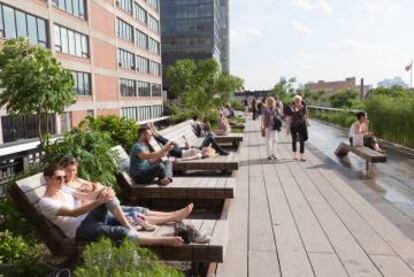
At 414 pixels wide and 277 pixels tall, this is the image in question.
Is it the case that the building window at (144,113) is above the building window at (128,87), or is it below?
below

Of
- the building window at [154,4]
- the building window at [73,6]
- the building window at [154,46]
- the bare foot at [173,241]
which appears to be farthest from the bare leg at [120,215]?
the building window at [154,4]

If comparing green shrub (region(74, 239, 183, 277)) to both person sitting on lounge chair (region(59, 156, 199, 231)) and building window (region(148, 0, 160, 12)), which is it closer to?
person sitting on lounge chair (region(59, 156, 199, 231))

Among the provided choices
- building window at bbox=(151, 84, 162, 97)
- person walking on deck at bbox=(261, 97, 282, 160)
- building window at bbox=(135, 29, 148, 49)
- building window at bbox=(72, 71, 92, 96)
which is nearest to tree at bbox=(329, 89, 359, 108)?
building window at bbox=(151, 84, 162, 97)

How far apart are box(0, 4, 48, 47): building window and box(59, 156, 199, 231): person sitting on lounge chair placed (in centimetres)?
2146

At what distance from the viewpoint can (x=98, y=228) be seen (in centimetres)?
406

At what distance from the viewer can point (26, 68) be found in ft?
25.3

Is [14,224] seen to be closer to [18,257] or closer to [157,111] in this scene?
[18,257]

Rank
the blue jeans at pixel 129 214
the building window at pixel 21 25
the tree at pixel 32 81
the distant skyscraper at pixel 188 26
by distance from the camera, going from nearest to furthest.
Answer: the blue jeans at pixel 129 214
the tree at pixel 32 81
the building window at pixel 21 25
the distant skyscraper at pixel 188 26

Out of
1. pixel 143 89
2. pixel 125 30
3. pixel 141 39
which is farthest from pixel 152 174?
pixel 141 39

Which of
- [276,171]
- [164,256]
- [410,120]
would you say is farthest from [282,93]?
[164,256]

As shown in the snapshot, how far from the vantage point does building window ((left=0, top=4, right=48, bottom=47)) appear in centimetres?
2486

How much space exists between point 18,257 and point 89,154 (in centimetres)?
196

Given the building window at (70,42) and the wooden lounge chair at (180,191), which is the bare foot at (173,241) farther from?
the building window at (70,42)

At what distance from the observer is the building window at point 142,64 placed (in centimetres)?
5745
